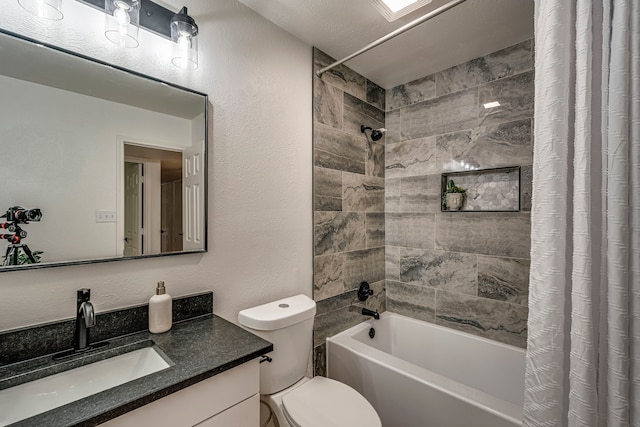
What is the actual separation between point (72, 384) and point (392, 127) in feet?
8.33

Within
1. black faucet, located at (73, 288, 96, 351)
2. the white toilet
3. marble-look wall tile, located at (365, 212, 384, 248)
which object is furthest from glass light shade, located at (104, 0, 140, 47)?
marble-look wall tile, located at (365, 212, 384, 248)

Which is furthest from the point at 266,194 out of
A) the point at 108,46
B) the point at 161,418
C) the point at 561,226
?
the point at 561,226

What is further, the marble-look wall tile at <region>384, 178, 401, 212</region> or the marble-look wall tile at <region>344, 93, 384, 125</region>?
the marble-look wall tile at <region>384, 178, 401, 212</region>

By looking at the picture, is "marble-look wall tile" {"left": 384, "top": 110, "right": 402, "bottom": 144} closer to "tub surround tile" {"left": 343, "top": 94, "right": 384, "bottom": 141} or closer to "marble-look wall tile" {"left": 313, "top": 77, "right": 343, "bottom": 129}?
"tub surround tile" {"left": 343, "top": 94, "right": 384, "bottom": 141}

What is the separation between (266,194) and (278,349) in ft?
2.74

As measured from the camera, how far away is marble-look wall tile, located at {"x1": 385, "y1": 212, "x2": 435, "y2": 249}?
2.32 m

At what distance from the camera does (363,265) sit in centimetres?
232

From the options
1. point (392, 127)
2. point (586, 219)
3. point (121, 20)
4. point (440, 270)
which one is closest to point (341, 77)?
point (392, 127)

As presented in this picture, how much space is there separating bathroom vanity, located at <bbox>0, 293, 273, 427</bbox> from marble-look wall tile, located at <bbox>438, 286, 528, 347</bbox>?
166 centimetres

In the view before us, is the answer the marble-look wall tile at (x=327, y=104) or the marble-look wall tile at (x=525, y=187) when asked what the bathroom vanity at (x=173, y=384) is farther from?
the marble-look wall tile at (x=525, y=187)

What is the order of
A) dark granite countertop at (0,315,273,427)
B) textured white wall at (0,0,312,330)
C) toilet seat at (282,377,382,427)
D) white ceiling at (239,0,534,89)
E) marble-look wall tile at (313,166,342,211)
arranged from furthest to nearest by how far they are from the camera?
marble-look wall tile at (313,166,342,211) → white ceiling at (239,0,534,89) → toilet seat at (282,377,382,427) → textured white wall at (0,0,312,330) → dark granite countertop at (0,315,273,427)

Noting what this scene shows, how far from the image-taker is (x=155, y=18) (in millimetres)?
1237

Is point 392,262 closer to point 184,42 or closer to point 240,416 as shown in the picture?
point 240,416

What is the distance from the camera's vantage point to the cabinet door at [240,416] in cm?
93
